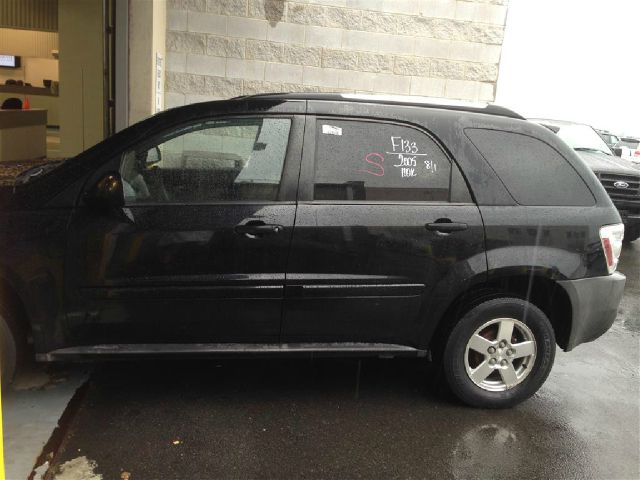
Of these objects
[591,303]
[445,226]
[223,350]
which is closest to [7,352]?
[223,350]

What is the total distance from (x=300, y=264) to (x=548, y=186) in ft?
5.51

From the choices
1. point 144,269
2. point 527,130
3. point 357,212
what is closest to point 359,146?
point 357,212

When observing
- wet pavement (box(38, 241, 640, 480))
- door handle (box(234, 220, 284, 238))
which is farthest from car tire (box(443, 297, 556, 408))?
door handle (box(234, 220, 284, 238))

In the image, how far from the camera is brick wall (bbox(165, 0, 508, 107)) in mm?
9727

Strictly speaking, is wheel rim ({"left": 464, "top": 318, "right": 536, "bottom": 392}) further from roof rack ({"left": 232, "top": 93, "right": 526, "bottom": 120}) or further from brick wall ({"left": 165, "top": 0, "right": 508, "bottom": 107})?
brick wall ({"left": 165, "top": 0, "right": 508, "bottom": 107})

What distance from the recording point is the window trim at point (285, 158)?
337 cm

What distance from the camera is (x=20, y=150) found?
37.8 feet

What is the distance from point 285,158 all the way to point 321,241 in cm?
54

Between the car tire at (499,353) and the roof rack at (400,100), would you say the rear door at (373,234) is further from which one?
the car tire at (499,353)

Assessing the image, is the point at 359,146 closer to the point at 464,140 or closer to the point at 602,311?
the point at 464,140

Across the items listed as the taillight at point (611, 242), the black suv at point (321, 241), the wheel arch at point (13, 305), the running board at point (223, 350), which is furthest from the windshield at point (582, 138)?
the wheel arch at point (13, 305)

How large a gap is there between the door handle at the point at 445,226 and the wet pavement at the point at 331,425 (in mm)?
1167

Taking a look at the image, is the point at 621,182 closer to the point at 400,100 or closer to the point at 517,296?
the point at 517,296

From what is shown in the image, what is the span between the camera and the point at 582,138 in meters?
11.1
